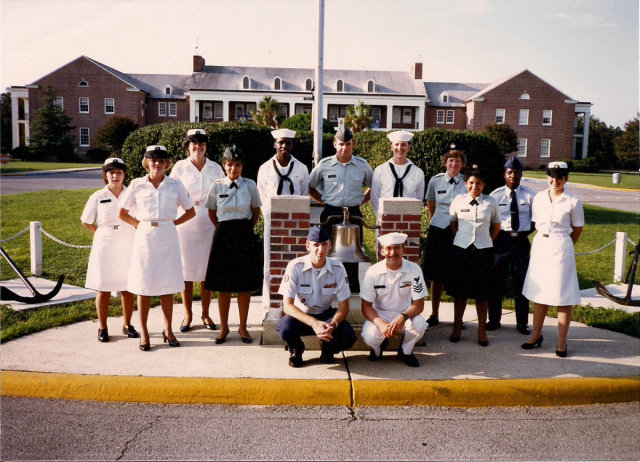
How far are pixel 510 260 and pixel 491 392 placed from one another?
2399 millimetres

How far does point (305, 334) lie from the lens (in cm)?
530

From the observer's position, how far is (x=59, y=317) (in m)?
6.65

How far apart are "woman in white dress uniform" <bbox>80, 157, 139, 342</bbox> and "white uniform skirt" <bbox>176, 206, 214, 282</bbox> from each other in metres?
0.67

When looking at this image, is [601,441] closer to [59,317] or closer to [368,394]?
[368,394]

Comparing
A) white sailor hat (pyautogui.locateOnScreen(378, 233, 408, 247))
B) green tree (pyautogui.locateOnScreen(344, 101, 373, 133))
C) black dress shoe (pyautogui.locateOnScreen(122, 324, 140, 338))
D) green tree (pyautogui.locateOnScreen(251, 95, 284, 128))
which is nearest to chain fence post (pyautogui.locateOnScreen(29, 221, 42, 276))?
black dress shoe (pyautogui.locateOnScreen(122, 324, 140, 338))

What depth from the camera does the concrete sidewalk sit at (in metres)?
4.74

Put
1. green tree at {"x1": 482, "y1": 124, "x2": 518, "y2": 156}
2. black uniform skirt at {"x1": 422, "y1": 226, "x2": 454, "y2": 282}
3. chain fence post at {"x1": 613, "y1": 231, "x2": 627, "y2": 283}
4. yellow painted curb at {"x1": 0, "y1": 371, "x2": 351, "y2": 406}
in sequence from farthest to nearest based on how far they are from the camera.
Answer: green tree at {"x1": 482, "y1": 124, "x2": 518, "y2": 156} < chain fence post at {"x1": 613, "y1": 231, "x2": 627, "y2": 283} < black uniform skirt at {"x1": 422, "y1": 226, "x2": 454, "y2": 282} < yellow painted curb at {"x1": 0, "y1": 371, "x2": 351, "y2": 406}

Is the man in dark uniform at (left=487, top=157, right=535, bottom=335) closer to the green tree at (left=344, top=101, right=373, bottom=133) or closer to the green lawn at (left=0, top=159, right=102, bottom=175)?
the green lawn at (left=0, top=159, right=102, bottom=175)

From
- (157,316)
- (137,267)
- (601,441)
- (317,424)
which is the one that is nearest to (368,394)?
(317,424)

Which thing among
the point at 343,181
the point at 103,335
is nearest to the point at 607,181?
the point at 343,181

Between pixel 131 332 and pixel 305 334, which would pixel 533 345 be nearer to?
pixel 305 334

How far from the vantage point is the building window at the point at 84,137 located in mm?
59281

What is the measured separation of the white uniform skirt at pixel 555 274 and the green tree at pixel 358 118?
50.0 m

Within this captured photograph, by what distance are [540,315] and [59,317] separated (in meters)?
5.35
